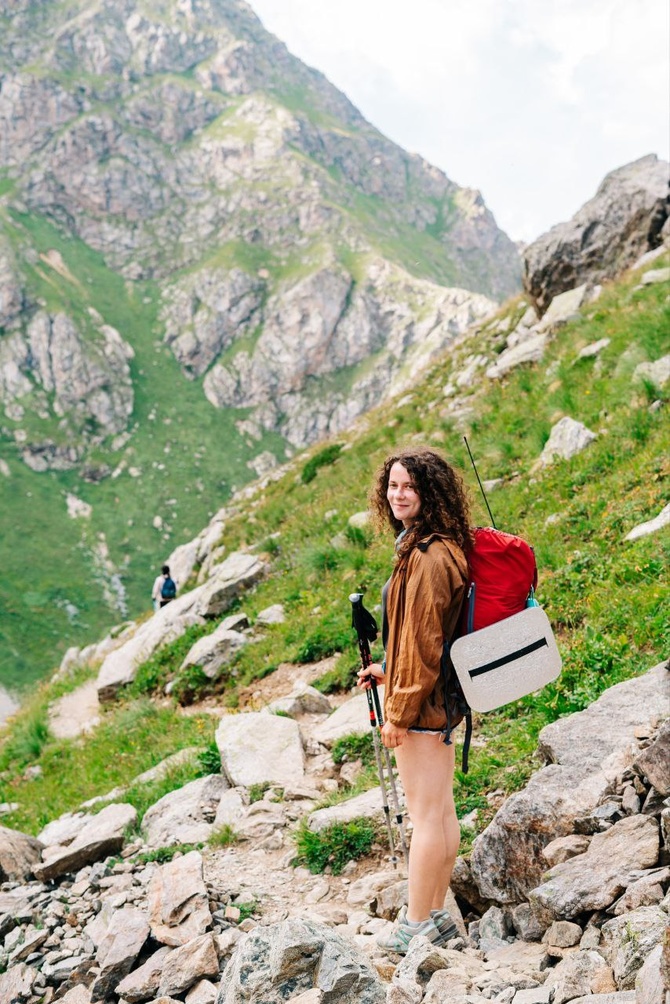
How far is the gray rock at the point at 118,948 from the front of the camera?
175 inches

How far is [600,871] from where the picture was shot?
3.52 metres

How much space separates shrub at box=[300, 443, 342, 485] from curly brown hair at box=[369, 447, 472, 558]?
1621 centimetres

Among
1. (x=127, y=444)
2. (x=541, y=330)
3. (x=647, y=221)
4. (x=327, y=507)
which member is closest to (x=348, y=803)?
(x=327, y=507)

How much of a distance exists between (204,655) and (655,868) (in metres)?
9.71

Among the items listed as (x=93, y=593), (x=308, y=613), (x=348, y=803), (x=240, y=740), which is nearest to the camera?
(x=348, y=803)

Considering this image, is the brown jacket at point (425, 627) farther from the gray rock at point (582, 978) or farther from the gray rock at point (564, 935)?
the gray rock at point (582, 978)

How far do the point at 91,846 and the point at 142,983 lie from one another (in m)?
2.54

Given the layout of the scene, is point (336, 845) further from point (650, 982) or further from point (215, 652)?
point (215, 652)

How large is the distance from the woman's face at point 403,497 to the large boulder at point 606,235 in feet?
67.5

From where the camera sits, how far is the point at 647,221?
21.2 meters

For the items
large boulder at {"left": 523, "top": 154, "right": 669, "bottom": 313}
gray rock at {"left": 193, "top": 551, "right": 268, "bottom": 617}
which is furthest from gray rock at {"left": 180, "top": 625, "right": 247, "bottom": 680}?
large boulder at {"left": 523, "top": 154, "right": 669, "bottom": 313}

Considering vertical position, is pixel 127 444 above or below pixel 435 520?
above

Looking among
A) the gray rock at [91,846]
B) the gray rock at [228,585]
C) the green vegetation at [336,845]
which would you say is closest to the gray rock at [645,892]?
the green vegetation at [336,845]

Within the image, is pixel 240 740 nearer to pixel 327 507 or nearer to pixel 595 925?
pixel 595 925
